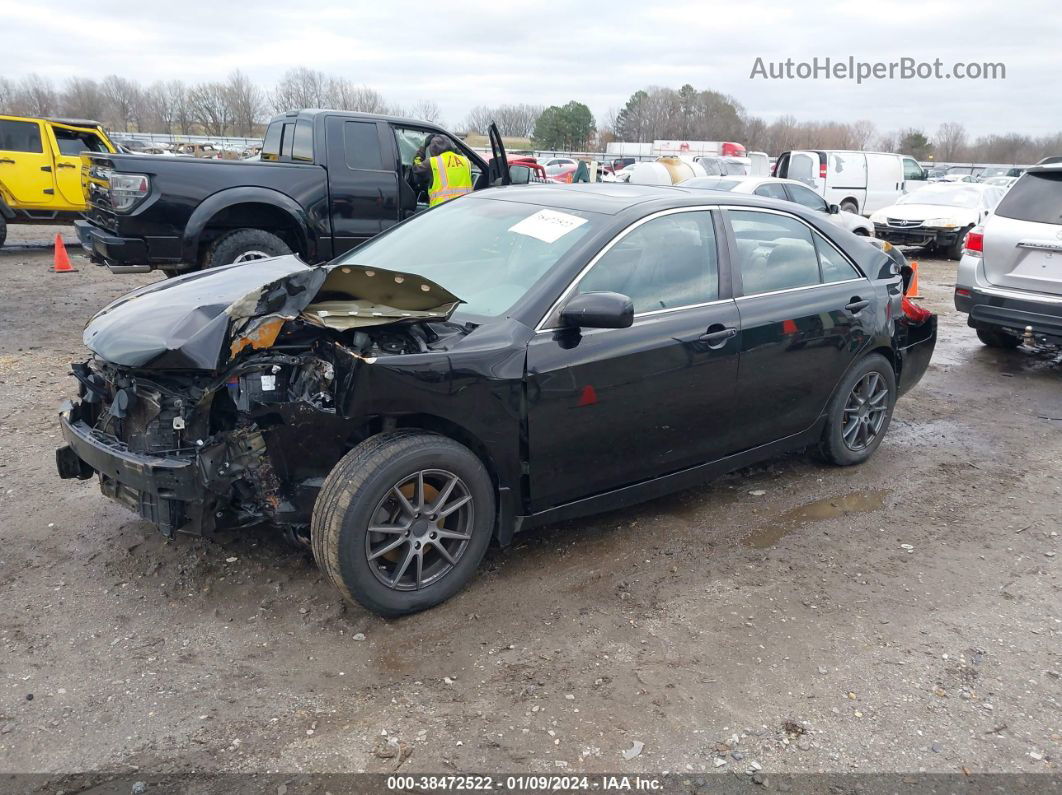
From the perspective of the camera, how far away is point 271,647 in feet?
10.6

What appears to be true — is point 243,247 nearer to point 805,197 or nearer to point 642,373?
point 642,373

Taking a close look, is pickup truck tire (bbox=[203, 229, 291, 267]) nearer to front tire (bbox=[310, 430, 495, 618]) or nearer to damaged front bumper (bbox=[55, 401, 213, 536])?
damaged front bumper (bbox=[55, 401, 213, 536])

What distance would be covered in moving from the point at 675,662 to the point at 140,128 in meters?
61.9

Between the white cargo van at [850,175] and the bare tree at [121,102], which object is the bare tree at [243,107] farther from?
the white cargo van at [850,175]

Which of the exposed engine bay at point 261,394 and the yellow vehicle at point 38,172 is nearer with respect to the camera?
the exposed engine bay at point 261,394

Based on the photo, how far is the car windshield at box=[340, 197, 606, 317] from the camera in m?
3.78

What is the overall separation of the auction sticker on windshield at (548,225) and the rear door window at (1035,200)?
5446 millimetres

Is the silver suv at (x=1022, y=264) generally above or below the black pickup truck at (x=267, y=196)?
below

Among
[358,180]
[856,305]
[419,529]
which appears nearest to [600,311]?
[419,529]

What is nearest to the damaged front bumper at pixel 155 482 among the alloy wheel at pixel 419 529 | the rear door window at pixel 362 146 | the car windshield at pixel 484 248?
the alloy wheel at pixel 419 529

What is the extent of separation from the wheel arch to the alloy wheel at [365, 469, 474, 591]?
523 centimetres

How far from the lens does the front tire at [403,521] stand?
10.4ft

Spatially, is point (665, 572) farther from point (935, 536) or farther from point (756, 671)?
point (935, 536)

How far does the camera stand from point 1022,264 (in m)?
7.32
